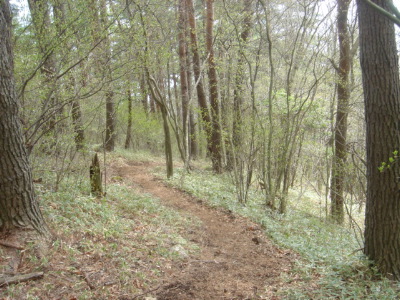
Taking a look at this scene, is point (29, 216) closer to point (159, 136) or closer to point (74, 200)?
point (74, 200)

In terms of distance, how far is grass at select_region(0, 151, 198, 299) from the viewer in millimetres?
3639

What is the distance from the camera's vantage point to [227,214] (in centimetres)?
801

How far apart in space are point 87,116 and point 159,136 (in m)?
10.7

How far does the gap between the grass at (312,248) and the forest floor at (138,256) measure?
0.24 metres

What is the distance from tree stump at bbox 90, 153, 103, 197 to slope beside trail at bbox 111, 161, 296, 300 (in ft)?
6.63

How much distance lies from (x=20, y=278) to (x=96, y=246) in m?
1.25

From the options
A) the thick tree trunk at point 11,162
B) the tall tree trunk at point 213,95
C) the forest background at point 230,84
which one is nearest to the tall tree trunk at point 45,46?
the forest background at point 230,84

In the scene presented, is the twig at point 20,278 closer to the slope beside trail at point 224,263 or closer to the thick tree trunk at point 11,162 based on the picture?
the thick tree trunk at point 11,162

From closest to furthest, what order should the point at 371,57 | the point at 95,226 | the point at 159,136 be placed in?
the point at 371,57, the point at 95,226, the point at 159,136

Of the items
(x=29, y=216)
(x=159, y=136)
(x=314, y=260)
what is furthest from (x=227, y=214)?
(x=159, y=136)

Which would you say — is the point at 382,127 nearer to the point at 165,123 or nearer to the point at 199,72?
the point at 165,123

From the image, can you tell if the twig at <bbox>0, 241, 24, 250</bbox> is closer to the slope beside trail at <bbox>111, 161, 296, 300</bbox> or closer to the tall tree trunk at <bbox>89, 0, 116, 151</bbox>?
the slope beside trail at <bbox>111, 161, 296, 300</bbox>

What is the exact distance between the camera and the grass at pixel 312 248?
391 cm

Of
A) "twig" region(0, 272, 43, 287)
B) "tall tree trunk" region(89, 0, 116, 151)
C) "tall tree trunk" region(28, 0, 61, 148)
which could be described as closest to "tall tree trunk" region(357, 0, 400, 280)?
"twig" region(0, 272, 43, 287)
